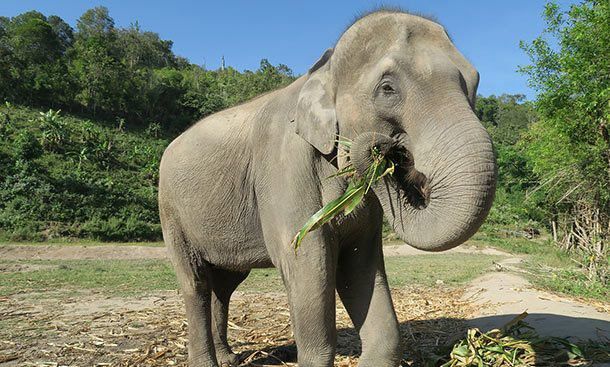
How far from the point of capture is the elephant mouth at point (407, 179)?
2170 millimetres

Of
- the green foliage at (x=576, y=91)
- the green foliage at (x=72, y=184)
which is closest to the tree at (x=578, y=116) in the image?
the green foliage at (x=576, y=91)

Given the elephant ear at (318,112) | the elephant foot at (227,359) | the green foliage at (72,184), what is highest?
the green foliage at (72,184)

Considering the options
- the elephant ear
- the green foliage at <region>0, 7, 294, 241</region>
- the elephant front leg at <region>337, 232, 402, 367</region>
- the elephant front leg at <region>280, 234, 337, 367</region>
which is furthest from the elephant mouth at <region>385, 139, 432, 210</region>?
the green foliage at <region>0, 7, 294, 241</region>

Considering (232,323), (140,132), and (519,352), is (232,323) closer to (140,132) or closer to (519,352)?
(519,352)

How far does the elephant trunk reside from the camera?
1.88 metres

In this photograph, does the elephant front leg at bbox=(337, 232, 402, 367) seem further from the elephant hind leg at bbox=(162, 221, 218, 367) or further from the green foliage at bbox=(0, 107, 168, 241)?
the green foliage at bbox=(0, 107, 168, 241)

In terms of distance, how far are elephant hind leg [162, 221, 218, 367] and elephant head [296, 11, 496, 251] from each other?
185cm

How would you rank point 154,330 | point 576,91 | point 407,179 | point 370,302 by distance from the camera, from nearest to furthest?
point 407,179 → point 370,302 → point 154,330 → point 576,91

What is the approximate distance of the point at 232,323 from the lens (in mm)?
5699

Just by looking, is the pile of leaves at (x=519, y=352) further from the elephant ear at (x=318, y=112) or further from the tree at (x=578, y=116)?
the tree at (x=578, y=116)

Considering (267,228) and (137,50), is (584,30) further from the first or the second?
Result: (137,50)

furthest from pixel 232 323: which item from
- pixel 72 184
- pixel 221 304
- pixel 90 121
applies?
pixel 90 121

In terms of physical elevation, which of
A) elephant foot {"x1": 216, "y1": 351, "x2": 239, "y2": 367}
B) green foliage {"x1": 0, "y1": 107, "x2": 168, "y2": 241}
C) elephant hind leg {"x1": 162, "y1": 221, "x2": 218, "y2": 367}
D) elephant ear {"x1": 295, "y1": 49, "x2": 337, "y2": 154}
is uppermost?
green foliage {"x1": 0, "y1": 107, "x2": 168, "y2": 241}

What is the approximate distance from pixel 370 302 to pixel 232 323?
10.2 feet
